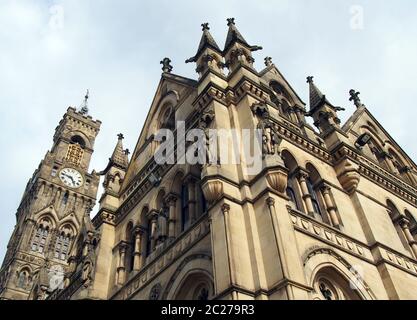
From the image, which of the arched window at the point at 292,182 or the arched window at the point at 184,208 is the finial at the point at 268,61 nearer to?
the arched window at the point at 292,182

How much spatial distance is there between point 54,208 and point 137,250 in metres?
40.8

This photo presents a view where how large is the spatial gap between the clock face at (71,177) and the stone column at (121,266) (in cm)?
4290

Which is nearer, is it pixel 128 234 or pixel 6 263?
pixel 128 234

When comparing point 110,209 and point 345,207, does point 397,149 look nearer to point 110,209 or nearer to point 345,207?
point 345,207

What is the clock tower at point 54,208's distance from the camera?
4803 cm

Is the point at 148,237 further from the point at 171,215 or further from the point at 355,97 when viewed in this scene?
the point at 355,97

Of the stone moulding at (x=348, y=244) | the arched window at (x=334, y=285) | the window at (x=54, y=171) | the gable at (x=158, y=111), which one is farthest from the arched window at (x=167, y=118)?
Answer: the window at (x=54, y=171)

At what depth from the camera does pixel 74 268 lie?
24.9 m

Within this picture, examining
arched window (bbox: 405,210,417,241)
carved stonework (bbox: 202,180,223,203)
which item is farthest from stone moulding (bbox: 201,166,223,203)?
arched window (bbox: 405,210,417,241)

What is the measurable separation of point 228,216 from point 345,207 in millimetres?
6548

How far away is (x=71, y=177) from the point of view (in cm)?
6109

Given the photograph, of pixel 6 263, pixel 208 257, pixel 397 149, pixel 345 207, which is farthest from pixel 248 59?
pixel 6 263

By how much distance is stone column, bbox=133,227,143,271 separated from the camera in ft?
59.7

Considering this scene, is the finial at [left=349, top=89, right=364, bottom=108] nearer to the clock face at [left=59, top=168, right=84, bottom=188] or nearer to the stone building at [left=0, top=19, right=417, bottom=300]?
the stone building at [left=0, top=19, right=417, bottom=300]
